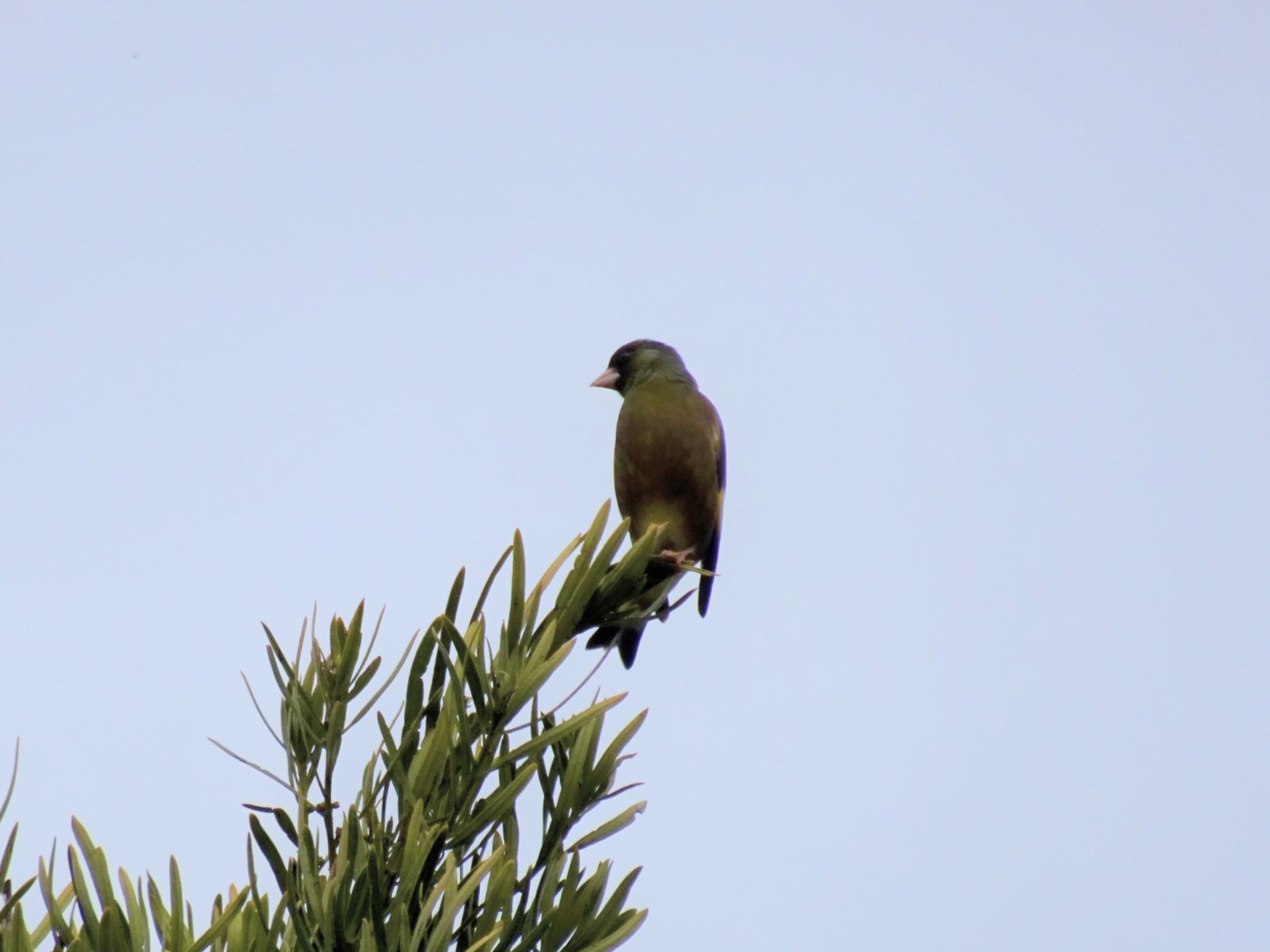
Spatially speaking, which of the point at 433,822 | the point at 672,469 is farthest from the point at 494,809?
the point at 672,469

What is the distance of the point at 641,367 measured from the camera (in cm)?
517

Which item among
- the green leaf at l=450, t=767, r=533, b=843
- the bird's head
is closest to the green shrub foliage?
the green leaf at l=450, t=767, r=533, b=843

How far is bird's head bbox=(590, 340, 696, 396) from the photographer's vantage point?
4.99 metres

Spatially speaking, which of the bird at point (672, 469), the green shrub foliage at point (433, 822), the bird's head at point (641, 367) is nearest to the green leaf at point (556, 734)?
the green shrub foliage at point (433, 822)

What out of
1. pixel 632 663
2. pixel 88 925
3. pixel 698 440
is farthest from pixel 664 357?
pixel 88 925

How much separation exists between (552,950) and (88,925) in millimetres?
520

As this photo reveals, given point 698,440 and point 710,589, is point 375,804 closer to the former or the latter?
point 698,440

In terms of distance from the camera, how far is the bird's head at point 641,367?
4992mm

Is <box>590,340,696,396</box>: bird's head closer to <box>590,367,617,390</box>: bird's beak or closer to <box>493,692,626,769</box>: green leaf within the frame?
<box>590,367,617,390</box>: bird's beak

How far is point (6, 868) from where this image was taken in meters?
1.32

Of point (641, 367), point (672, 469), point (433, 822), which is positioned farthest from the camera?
point (641, 367)

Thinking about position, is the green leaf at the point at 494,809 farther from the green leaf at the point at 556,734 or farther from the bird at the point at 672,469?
the bird at the point at 672,469

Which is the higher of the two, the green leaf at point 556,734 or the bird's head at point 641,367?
the bird's head at point 641,367

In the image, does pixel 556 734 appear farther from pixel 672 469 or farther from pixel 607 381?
pixel 607 381
